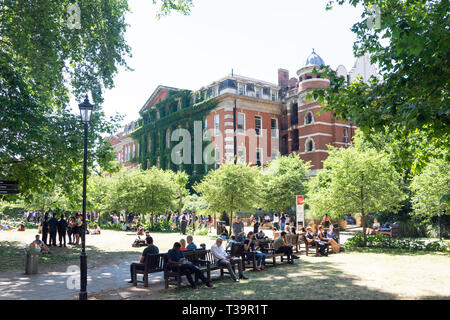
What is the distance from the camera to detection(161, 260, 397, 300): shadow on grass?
875cm

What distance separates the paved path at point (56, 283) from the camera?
9312 millimetres

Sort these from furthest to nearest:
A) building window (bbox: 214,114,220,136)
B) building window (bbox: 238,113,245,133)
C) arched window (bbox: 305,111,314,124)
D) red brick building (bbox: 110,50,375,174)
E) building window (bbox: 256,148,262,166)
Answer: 1. building window (bbox: 256,148,262,166)
2. building window (bbox: 238,113,245,133)
3. building window (bbox: 214,114,220,136)
4. arched window (bbox: 305,111,314,124)
5. red brick building (bbox: 110,50,375,174)

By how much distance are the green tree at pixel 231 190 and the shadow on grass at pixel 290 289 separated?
43.9 ft

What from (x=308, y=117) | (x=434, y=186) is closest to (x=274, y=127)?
(x=308, y=117)

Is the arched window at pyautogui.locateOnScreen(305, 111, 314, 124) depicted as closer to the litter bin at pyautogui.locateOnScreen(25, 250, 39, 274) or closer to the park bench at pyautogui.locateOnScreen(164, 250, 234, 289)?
the park bench at pyautogui.locateOnScreen(164, 250, 234, 289)

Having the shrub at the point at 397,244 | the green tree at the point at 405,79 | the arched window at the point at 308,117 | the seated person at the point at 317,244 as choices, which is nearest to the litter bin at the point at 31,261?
the green tree at the point at 405,79

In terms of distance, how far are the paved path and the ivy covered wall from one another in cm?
3427

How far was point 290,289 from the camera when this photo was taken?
9602 millimetres

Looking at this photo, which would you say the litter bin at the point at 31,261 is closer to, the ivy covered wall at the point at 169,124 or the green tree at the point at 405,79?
the green tree at the point at 405,79

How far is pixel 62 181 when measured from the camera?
17.0m

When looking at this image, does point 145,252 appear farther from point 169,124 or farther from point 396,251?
point 169,124

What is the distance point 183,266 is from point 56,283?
3.91 metres

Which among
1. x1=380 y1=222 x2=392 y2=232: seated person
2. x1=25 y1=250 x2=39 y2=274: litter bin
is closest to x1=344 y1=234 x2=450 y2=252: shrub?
x1=380 y1=222 x2=392 y2=232: seated person
